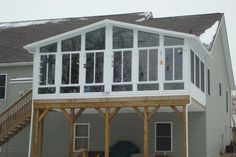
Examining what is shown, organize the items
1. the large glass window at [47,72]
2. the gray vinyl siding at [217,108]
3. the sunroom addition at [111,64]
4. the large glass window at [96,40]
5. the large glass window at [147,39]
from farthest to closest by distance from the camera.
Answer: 1. the gray vinyl siding at [217,108]
2. the large glass window at [47,72]
3. the large glass window at [96,40]
4. the large glass window at [147,39]
5. the sunroom addition at [111,64]

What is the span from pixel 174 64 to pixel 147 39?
1.64 metres

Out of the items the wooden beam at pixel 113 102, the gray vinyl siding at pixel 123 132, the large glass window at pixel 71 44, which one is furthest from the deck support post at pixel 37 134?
the gray vinyl siding at pixel 123 132

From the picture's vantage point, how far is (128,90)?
67.9 ft

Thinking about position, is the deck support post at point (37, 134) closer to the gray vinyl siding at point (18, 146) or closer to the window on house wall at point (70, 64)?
the window on house wall at point (70, 64)

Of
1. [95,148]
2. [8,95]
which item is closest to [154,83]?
[95,148]

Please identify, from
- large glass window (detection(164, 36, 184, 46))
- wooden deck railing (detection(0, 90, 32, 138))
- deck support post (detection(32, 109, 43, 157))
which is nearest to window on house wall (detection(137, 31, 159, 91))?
large glass window (detection(164, 36, 184, 46))

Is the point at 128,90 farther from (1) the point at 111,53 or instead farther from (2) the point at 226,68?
(2) the point at 226,68

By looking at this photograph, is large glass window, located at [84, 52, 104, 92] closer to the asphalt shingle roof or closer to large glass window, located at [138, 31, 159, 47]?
large glass window, located at [138, 31, 159, 47]

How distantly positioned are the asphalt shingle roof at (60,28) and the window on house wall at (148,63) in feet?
13.2

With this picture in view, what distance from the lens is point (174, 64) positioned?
66.5ft

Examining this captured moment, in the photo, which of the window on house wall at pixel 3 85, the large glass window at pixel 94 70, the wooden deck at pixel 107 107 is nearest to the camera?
the wooden deck at pixel 107 107

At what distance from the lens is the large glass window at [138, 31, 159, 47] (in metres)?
20.6

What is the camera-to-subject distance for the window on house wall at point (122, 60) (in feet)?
68.1

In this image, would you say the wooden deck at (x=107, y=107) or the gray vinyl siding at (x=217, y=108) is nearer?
the wooden deck at (x=107, y=107)
